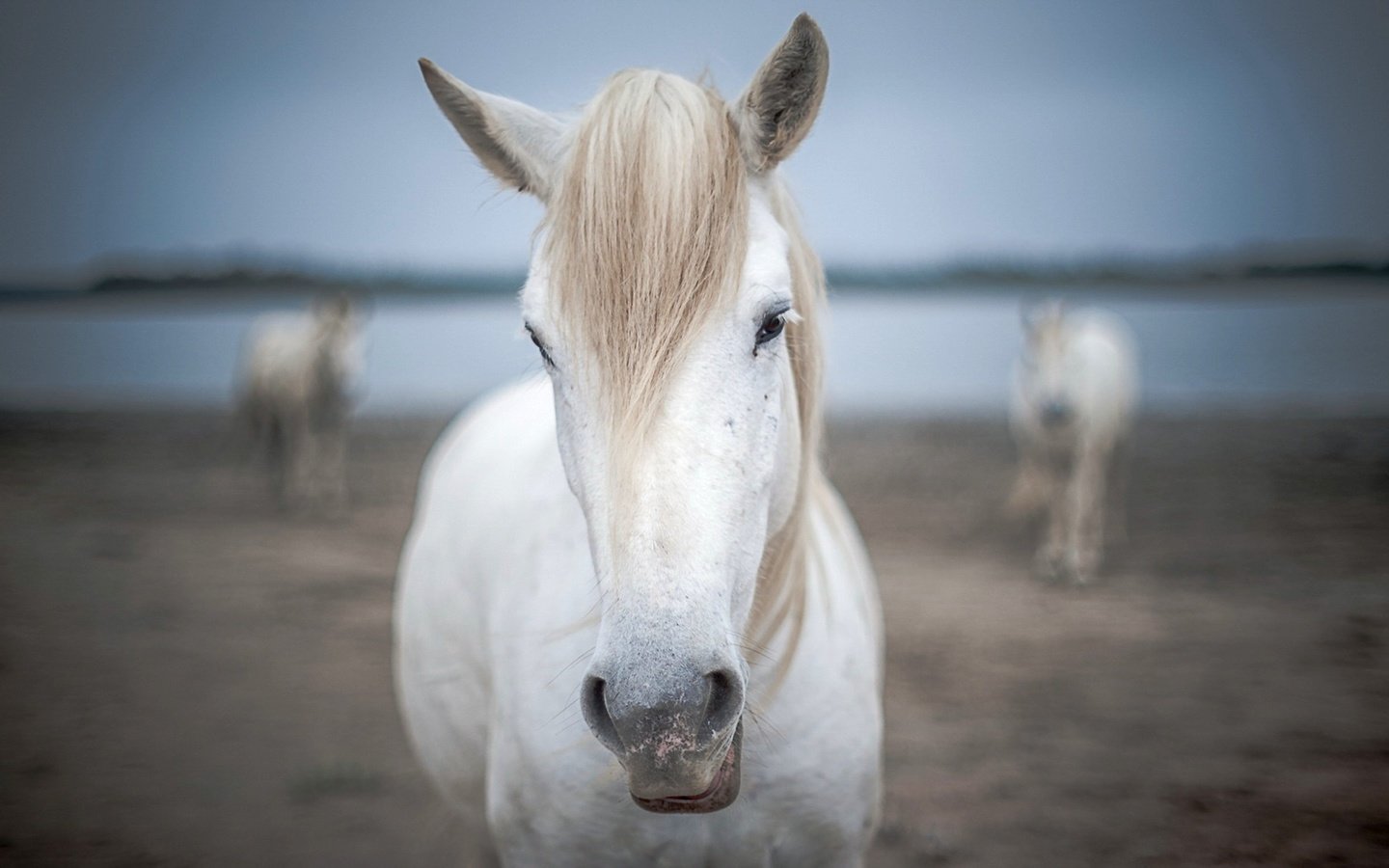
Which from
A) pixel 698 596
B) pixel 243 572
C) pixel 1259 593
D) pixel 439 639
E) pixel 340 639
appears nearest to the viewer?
pixel 698 596

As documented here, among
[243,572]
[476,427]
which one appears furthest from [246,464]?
[476,427]

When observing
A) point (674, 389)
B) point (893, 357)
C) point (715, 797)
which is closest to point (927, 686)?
point (715, 797)

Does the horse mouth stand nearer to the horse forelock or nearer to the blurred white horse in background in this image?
the horse forelock

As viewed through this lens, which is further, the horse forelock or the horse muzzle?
the horse forelock

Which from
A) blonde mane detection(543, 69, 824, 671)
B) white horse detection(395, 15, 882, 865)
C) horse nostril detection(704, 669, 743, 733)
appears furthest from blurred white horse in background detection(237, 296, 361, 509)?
horse nostril detection(704, 669, 743, 733)

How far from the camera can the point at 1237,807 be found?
12.0ft

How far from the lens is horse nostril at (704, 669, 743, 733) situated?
1.20 m

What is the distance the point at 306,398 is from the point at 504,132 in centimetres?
970

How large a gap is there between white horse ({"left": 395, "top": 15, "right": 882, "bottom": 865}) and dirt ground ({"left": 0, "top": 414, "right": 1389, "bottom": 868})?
156 cm

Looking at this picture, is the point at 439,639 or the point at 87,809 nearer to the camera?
the point at 439,639

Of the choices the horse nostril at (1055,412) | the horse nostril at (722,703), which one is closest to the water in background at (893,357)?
the horse nostril at (1055,412)

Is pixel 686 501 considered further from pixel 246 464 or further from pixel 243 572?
pixel 246 464

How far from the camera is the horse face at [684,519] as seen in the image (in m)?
1.16

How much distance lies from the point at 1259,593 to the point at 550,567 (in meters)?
6.44
